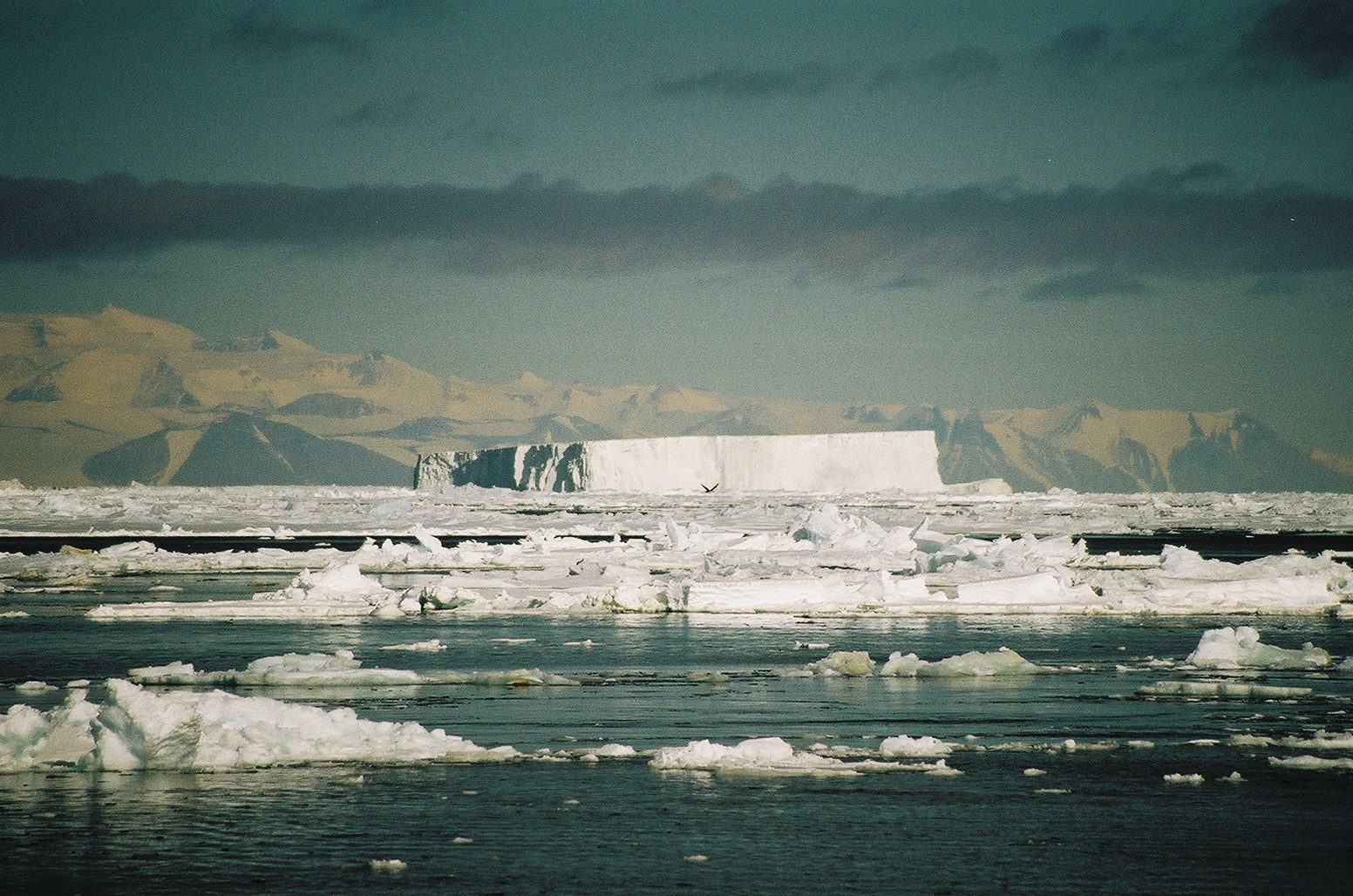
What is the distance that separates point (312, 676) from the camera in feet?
34.0

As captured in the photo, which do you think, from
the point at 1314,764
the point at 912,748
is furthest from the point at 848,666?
the point at 1314,764

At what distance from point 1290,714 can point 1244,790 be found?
2408mm

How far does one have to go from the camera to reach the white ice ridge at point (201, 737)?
24.9 feet

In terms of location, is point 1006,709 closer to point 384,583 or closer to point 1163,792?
point 1163,792

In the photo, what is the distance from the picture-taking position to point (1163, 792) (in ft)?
23.3

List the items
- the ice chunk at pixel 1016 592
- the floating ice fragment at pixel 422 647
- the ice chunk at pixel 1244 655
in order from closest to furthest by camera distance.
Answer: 1. the ice chunk at pixel 1244 655
2. the floating ice fragment at pixel 422 647
3. the ice chunk at pixel 1016 592

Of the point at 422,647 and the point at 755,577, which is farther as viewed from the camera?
the point at 755,577

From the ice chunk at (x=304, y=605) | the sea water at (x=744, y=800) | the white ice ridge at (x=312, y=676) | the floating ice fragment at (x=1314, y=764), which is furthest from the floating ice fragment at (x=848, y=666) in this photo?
the ice chunk at (x=304, y=605)

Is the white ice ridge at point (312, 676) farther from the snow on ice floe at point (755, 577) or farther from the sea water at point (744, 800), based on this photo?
the snow on ice floe at point (755, 577)

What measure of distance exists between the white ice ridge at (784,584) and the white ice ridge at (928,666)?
191 inches

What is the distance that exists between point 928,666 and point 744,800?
444 centimetres

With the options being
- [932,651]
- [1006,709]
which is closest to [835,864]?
[1006,709]

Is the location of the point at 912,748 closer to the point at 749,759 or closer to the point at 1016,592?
the point at 749,759

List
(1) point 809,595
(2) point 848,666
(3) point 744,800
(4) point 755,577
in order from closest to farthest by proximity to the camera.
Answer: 1. (3) point 744,800
2. (2) point 848,666
3. (1) point 809,595
4. (4) point 755,577
